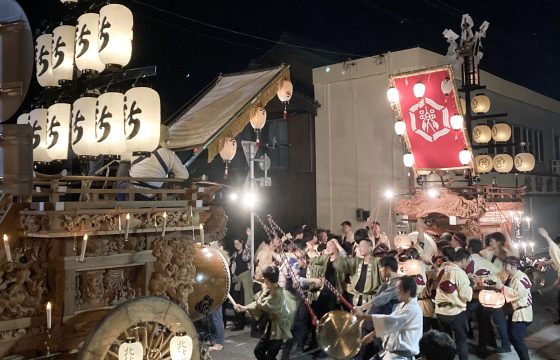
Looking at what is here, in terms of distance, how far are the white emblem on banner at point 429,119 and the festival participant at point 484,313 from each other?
4416 millimetres

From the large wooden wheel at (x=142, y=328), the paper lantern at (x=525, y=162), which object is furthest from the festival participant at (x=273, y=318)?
the paper lantern at (x=525, y=162)

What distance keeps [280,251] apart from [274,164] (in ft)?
32.7

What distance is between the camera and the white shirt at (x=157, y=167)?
6.93m

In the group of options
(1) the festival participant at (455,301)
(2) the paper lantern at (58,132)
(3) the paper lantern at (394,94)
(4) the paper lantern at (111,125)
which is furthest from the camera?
(3) the paper lantern at (394,94)

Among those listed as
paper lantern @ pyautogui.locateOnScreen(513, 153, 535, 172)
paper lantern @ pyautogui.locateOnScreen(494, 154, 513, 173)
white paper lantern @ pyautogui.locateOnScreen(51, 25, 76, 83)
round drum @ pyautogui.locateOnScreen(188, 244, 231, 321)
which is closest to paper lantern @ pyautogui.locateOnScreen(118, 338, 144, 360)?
round drum @ pyautogui.locateOnScreen(188, 244, 231, 321)

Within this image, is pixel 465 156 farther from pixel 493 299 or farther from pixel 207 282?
pixel 207 282

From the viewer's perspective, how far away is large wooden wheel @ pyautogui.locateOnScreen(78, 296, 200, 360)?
4574mm

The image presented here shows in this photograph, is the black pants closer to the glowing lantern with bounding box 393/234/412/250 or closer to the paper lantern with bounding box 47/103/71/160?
the glowing lantern with bounding box 393/234/412/250

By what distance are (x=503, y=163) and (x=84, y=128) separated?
14.2 m

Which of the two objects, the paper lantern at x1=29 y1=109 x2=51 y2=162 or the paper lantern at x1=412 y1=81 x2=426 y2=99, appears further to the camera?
the paper lantern at x1=412 y1=81 x2=426 y2=99

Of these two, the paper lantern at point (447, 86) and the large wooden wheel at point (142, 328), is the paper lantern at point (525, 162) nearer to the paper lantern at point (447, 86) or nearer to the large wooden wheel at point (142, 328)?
the paper lantern at point (447, 86)

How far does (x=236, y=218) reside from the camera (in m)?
19.6

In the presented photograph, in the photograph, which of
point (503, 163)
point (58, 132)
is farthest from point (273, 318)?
point (503, 163)

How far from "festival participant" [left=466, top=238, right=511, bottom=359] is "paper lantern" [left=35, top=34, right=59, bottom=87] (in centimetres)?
854
